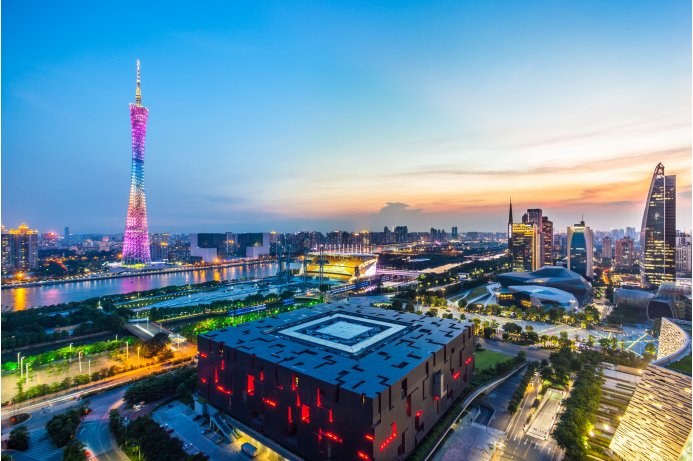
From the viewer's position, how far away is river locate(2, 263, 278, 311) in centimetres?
3367

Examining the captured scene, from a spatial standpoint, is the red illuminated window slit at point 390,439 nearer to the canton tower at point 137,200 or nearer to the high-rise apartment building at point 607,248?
the canton tower at point 137,200

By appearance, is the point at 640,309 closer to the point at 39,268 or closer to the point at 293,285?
the point at 293,285

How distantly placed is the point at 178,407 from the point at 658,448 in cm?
1454

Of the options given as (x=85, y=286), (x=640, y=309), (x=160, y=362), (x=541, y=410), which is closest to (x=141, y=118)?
(x=85, y=286)

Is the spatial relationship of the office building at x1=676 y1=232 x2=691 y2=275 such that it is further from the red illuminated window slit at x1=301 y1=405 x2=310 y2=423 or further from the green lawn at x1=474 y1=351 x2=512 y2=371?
the red illuminated window slit at x1=301 y1=405 x2=310 y2=423

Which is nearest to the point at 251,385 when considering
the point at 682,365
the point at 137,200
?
the point at 682,365

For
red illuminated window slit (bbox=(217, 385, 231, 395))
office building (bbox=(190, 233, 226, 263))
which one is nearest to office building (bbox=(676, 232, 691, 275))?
red illuminated window slit (bbox=(217, 385, 231, 395))

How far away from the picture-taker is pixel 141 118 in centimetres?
4572

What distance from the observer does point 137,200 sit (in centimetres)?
4831

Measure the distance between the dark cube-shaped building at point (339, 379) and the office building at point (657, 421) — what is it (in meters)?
4.96

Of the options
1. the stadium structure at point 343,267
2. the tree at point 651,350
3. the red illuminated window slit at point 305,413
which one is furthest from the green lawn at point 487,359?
the stadium structure at point 343,267

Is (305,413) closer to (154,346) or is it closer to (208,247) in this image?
(154,346)

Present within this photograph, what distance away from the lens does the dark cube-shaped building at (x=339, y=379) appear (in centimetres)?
880

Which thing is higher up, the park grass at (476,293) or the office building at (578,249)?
the office building at (578,249)
